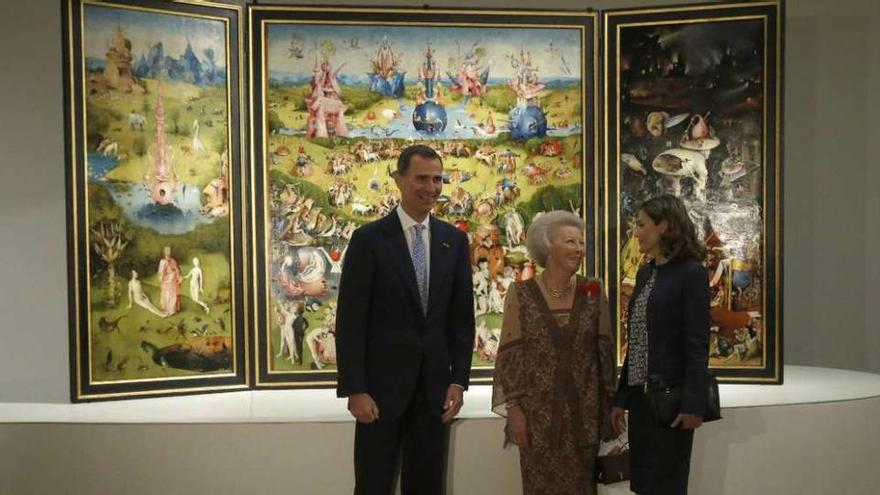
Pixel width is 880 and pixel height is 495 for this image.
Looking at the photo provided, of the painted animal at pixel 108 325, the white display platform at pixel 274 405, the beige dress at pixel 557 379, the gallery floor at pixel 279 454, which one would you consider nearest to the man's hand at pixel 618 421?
the beige dress at pixel 557 379

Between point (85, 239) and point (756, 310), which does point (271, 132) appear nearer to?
point (85, 239)

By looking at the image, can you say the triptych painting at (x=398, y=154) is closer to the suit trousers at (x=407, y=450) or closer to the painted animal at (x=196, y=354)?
the painted animal at (x=196, y=354)

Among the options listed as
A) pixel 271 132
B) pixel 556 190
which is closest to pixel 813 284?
pixel 556 190

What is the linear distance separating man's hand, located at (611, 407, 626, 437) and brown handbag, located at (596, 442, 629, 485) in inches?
2.8

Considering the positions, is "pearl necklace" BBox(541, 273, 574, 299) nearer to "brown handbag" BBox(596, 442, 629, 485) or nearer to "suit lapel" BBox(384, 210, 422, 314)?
"suit lapel" BBox(384, 210, 422, 314)

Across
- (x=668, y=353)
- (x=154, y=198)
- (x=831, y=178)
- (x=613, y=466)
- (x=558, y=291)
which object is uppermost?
(x=831, y=178)

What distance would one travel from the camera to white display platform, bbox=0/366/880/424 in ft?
19.5

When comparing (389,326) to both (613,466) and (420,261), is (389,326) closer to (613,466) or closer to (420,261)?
(420,261)

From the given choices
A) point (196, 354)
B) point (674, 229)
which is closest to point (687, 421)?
point (674, 229)

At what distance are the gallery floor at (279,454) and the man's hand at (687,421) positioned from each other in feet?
4.19

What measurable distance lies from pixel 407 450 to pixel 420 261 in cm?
85

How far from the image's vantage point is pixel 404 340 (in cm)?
479

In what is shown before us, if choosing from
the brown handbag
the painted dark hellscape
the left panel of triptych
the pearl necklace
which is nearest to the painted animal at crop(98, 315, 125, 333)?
the left panel of triptych

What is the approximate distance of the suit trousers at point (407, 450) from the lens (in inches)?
190
